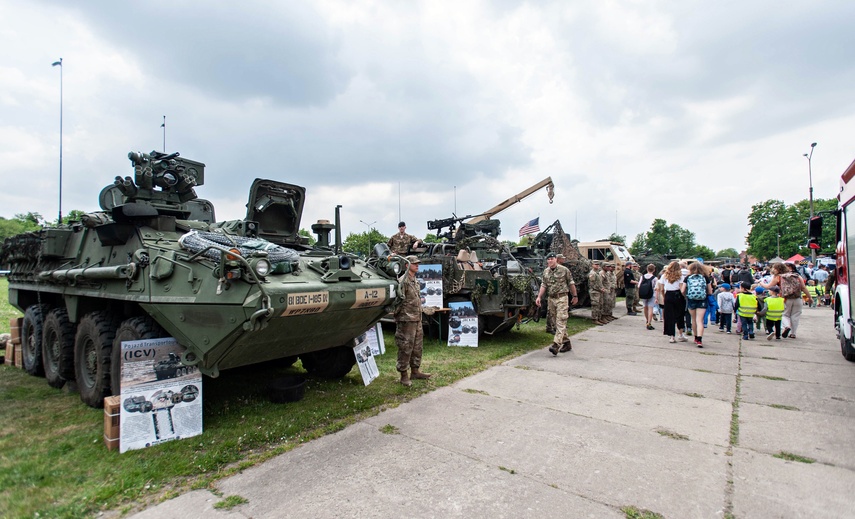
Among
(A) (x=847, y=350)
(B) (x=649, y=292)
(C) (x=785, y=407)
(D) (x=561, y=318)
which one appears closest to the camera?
(C) (x=785, y=407)

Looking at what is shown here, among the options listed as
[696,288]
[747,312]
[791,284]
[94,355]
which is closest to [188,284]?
[94,355]

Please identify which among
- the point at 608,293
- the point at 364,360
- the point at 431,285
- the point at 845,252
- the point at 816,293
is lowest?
the point at 364,360

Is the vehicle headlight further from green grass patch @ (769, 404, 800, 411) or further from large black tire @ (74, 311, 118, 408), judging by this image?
green grass patch @ (769, 404, 800, 411)

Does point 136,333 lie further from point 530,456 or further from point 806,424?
point 806,424

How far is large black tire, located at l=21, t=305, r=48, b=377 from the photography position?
6.48 meters

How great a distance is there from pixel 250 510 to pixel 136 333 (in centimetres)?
237

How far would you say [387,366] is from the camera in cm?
693

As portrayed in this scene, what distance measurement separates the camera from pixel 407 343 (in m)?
5.84

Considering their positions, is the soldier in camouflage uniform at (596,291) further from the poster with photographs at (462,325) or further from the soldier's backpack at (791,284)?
the poster with photographs at (462,325)

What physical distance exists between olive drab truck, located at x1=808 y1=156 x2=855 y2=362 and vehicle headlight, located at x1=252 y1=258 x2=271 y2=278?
663 centimetres

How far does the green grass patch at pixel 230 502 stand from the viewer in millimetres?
3027

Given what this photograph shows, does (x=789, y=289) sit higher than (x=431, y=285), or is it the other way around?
(x=431, y=285)

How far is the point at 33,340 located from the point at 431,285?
6004 mm

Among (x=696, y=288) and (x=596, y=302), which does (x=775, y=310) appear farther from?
(x=596, y=302)
